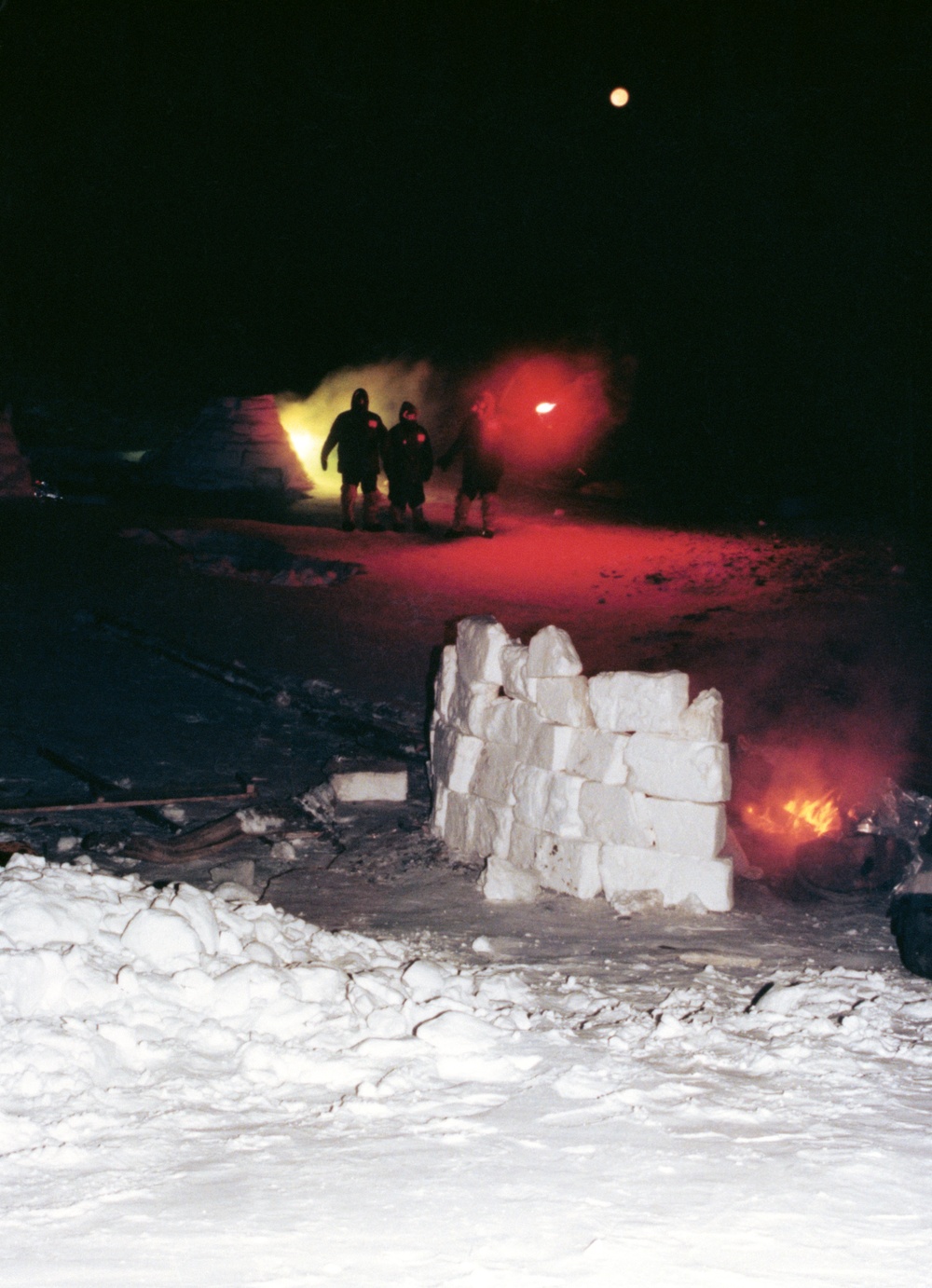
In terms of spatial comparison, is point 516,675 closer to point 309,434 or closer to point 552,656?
point 552,656

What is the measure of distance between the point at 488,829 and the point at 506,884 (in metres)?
0.76

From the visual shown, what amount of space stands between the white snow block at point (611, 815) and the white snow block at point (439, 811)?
1.29 meters

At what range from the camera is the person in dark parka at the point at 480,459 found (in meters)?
15.7

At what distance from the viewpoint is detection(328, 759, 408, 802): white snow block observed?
843cm

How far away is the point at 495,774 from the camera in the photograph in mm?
7348

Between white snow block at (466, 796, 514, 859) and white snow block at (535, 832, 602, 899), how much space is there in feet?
1.03

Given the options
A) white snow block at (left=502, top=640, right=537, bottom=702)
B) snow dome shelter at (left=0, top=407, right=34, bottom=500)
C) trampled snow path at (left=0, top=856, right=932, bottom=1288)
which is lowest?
trampled snow path at (left=0, top=856, right=932, bottom=1288)

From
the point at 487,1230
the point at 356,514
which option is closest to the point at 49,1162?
the point at 487,1230

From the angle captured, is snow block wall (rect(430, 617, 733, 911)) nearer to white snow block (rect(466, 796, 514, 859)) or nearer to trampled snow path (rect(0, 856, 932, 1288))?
white snow block (rect(466, 796, 514, 859))

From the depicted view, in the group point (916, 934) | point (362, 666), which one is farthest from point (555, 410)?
point (916, 934)

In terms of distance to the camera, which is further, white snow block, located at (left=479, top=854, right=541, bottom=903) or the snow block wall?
white snow block, located at (left=479, top=854, right=541, bottom=903)

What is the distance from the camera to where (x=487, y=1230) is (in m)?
2.85

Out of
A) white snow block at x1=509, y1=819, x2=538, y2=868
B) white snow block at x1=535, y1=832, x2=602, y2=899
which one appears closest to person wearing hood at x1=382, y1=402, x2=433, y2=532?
white snow block at x1=509, y1=819, x2=538, y2=868

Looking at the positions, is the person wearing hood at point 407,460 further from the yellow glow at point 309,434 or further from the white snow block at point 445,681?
the white snow block at point 445,681
